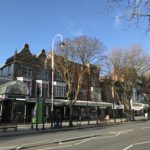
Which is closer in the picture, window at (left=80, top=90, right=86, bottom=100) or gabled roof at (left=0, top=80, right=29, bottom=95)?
gabled roof at (left=0, top=80, right=29, bottom=95)

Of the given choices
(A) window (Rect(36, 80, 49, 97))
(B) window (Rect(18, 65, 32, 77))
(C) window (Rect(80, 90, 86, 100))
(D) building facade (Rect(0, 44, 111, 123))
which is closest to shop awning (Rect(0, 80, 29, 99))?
(D) building facade (Rect(0, 44, 111, 123))

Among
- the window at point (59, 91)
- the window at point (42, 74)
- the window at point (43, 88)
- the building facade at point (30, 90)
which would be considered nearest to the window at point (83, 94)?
the building facade at point (30, 90)

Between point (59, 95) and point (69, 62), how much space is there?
16.0 meters

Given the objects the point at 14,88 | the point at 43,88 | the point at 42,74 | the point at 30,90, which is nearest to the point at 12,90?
the point at 14,88

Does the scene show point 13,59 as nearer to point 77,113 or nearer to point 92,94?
point 77,113

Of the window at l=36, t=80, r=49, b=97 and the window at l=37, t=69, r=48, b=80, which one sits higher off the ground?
the window at l=37, t=69, r=48, b=80

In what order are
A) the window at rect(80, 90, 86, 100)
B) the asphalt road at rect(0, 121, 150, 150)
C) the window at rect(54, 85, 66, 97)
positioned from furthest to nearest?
the window at rect(80, 90, 86, 100), the window at rect(54, 85, 66, 97), the asphalt road at rect(0, 121, 150, 150)

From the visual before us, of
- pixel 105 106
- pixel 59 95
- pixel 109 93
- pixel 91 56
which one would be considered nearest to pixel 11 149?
pixel 91 56

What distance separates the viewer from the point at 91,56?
4091 cm

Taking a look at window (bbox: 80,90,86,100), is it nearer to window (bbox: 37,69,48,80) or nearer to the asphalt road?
window (bbox: 37,69,48,80)

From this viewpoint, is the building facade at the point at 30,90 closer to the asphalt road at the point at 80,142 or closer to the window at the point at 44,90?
the window at the point at 44,90

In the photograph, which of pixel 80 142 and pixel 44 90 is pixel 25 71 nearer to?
pixel 44 90

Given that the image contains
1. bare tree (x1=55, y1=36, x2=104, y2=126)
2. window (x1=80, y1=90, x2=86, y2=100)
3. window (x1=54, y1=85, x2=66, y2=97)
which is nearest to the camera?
bare tree (x1=55, y1=36, x2=104, y2=126)

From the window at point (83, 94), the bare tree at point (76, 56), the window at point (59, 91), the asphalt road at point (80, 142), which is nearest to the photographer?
the asphalt road at point (80, 142)
